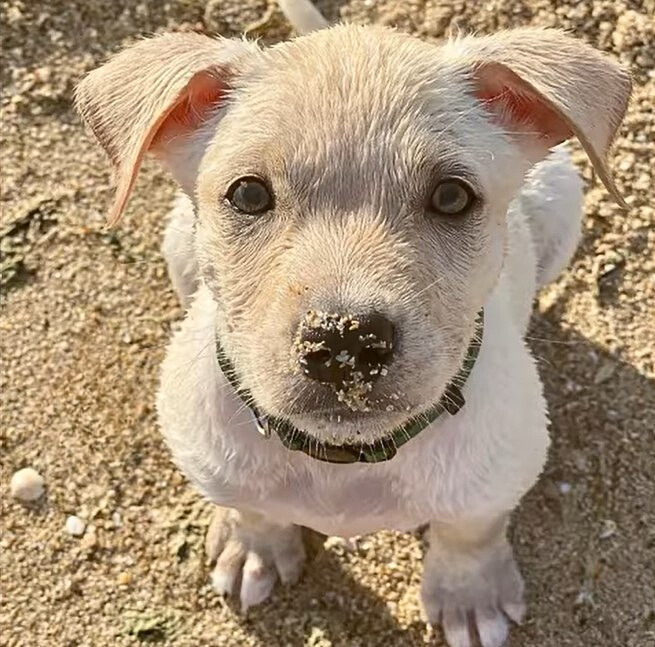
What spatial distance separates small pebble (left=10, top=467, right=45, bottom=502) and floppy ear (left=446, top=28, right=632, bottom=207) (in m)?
2.06

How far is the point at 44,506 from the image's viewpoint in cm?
404

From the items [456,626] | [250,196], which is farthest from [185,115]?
[456,626]

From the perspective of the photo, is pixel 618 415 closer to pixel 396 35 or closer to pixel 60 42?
pixel 396 35

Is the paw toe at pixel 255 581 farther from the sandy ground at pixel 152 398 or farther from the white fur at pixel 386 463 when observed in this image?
the white fur at pixel 386 463

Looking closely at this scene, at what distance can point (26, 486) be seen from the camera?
4.03 metres

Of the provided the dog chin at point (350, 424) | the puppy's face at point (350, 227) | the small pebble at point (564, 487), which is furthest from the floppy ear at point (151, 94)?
the small pebble at point (564, 487)

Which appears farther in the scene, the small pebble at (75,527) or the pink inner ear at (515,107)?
the small pebble at (75,527)

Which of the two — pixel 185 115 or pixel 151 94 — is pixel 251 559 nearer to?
pixel 185 115

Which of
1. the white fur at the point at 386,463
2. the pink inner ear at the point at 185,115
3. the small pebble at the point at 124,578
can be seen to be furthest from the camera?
the small pebble at the point at 124,578

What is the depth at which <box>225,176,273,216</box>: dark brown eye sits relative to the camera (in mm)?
2516

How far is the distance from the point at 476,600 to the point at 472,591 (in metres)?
0.04

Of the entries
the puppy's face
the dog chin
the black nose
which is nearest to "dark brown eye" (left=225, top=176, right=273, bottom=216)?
the puppy's face

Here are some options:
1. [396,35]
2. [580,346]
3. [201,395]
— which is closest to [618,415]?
[580,346]

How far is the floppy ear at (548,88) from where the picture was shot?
255 cm
